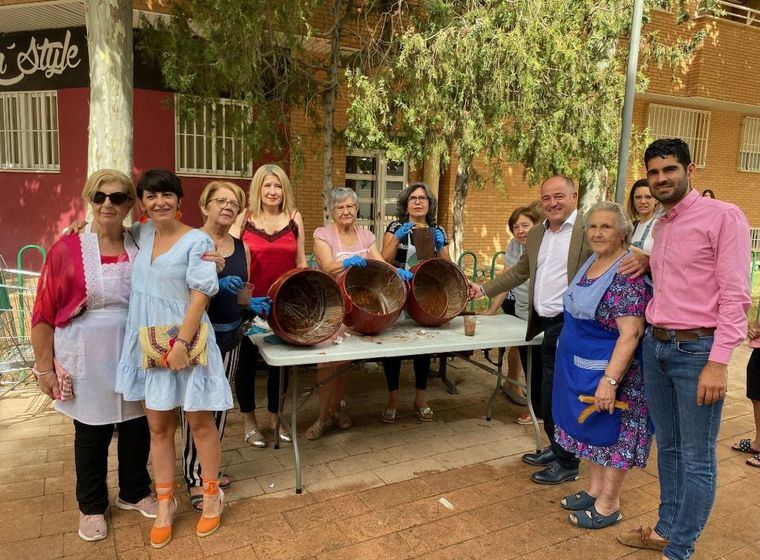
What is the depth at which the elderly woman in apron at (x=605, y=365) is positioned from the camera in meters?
2.64

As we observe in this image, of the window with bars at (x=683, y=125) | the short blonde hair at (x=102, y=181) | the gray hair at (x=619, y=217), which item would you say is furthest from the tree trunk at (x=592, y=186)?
the window with bars at (x=683, y=125)

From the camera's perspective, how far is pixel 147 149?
9367mm

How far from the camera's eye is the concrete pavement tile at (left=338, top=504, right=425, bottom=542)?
2.89 metres

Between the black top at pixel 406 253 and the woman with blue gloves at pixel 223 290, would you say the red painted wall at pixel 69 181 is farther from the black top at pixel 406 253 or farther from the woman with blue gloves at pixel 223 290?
the woman with blue gloves at pixel 223 290

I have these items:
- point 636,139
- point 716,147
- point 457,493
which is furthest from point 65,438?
point 716,147

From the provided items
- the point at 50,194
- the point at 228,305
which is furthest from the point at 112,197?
the point at 50,194

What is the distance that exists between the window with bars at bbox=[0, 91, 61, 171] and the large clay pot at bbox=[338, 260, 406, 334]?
26.8 ft

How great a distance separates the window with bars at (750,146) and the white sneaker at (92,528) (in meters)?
17.0

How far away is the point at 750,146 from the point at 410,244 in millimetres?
14971

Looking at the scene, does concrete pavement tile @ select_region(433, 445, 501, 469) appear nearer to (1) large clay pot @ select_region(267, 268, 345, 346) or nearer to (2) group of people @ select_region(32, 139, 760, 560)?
(2) group of people @ select_region(32, 139, 760, 560)

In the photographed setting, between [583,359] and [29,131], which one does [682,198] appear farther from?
[29,131]

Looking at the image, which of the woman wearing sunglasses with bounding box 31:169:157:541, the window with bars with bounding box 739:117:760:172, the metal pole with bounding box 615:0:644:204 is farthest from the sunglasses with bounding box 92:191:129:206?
the window with bars with bounding box 739:117:760:172

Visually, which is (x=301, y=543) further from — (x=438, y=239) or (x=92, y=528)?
Answer: (x=438, y=239)

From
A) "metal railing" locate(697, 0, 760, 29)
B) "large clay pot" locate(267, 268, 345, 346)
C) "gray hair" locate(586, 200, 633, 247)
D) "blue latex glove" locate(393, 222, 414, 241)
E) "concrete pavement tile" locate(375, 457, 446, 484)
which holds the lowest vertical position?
"concrete pavement tile" locate(375, 457, 446, 484)
